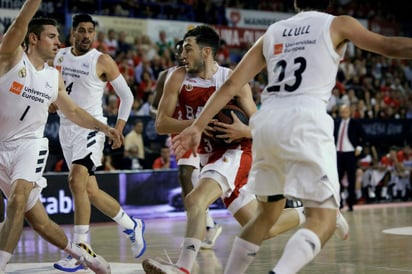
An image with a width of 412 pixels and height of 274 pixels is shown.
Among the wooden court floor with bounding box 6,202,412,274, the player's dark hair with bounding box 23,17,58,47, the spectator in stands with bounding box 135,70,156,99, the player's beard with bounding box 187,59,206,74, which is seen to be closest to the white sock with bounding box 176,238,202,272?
the wooden court floor with bounding box 6,202,412,274

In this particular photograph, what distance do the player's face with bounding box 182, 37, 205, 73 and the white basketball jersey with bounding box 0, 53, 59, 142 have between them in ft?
4.01

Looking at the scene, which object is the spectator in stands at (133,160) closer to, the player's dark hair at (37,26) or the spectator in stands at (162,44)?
the spectator in stands at (162,44)

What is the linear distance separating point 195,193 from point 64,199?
761cm

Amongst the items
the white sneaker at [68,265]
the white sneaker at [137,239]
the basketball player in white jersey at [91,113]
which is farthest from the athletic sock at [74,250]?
the white sneaker at [137,239]

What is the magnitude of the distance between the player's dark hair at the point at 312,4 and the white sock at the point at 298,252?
147 centimetres

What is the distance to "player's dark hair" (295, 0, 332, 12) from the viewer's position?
17.8ft

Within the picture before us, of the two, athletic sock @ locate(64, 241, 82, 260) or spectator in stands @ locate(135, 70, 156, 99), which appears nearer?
athletic sock @ locate(64, 241, 82, 260)

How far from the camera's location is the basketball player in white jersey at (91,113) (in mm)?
8680

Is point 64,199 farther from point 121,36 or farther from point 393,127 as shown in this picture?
point 393,127

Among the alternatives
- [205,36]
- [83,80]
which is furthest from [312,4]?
[83,80]

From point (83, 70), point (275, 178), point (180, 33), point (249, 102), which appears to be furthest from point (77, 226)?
point (180, 33)

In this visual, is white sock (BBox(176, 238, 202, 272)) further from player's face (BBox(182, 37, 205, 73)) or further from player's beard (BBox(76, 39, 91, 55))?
player's beard (BBox(76, 39, 91, 55))

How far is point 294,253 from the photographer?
4824mm

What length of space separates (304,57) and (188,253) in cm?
189
